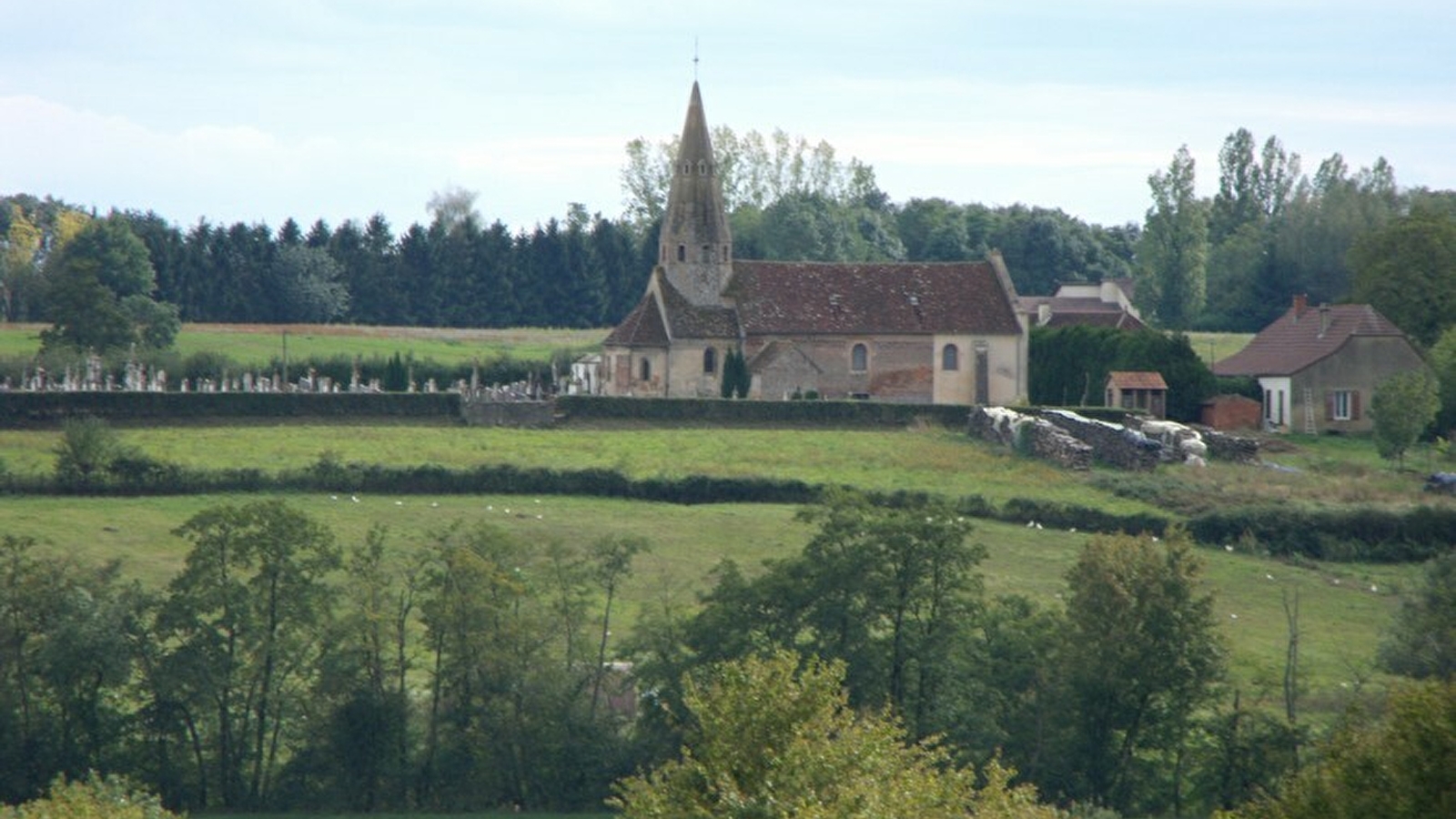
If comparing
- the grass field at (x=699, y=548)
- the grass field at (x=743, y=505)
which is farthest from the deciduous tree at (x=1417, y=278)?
the grass field at (x=699, y=548)

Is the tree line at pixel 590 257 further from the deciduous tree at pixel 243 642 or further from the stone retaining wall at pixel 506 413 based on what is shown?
the deciduous tree at pixel 243 642

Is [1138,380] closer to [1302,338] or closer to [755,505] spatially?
[1302,338]

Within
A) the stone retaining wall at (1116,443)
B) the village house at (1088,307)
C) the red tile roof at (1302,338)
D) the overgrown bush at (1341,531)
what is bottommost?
the overgrown bush at (1341,531)

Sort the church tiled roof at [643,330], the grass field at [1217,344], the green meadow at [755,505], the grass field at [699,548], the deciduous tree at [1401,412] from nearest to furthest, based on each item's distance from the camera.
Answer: the grass field at [699,548]
the green meadow at [755,505]
the deciduous tree at [1401,412]
the church tiled roof at [643,330]
the grass field at [1217,344]

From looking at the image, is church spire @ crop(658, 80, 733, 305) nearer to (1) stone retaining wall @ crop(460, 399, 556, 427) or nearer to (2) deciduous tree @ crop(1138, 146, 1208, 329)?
(1) stone retaining wall @ crop(460, 399, 556, 427)

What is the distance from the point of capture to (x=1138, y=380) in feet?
223

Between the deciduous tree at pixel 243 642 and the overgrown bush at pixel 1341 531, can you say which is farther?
the overgrown bush at pixel 1341 531

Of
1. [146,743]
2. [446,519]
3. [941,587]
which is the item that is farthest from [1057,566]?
[146,743]

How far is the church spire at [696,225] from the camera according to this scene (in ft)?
249

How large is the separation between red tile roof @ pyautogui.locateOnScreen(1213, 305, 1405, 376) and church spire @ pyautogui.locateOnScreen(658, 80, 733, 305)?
663 inches

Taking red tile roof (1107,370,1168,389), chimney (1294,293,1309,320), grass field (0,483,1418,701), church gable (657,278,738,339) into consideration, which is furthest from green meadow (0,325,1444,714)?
church gable (657,278,738,339)

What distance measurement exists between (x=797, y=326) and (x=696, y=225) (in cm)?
537

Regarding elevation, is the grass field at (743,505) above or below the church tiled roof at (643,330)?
below

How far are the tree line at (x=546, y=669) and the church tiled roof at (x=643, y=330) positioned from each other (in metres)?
31.9
